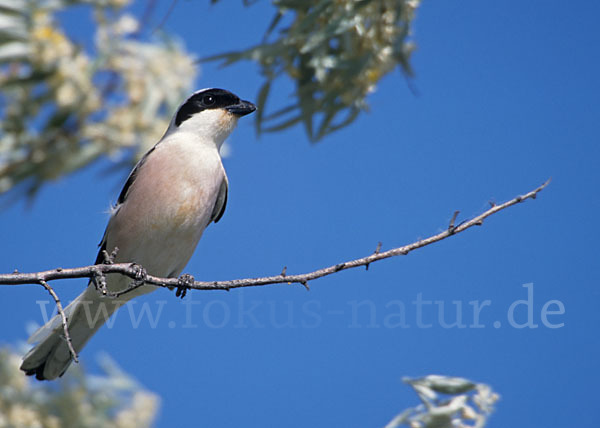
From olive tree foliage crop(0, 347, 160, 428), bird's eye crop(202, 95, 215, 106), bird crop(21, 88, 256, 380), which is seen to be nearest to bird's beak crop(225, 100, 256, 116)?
bird crop(21, 88, 256, 380)

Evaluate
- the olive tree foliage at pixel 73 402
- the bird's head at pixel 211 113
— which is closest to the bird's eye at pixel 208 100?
the bird's head at pixel 211 113

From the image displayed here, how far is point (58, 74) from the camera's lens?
129 inches

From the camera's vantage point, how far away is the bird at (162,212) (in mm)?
3246

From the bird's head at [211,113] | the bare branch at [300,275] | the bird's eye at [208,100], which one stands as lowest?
the bare branch at [300,275]

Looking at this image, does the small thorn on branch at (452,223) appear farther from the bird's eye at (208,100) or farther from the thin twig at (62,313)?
the bird's eye at (208,100)

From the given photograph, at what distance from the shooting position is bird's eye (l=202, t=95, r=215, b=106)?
3.72m

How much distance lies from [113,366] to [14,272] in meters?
1.24

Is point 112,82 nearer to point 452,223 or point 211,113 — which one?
point 211,113

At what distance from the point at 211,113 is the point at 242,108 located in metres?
0.15

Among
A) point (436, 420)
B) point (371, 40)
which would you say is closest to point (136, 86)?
point (371, 40)

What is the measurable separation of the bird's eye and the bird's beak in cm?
11

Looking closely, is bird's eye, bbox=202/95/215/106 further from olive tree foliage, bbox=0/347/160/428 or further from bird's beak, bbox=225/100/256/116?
olive tree foliage, bbox=0/347/160/428

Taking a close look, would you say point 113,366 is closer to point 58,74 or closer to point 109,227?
point 109,227

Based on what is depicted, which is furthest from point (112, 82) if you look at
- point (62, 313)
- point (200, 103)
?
point (62, 313)
